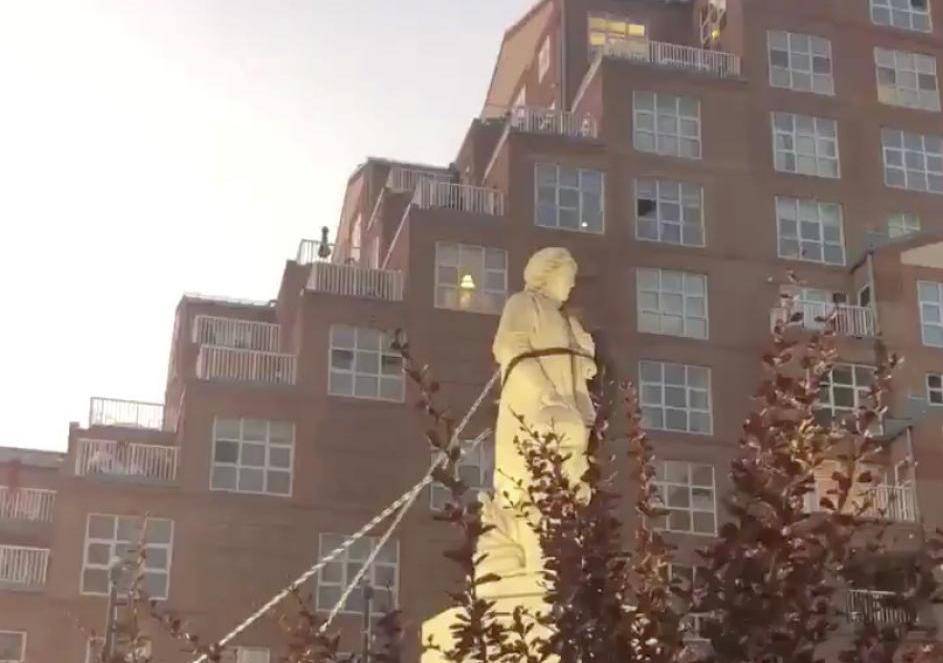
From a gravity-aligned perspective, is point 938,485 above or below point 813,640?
above

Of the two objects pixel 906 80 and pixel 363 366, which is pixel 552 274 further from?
pixel 906 80

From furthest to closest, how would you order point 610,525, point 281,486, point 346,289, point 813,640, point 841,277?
point 841,277 < point 346,289 < point 281,486 < point 610,525 < point 813,640

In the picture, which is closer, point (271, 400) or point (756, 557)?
point (756, 557)

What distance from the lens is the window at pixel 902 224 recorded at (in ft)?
148

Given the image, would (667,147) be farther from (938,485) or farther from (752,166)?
(938,485)

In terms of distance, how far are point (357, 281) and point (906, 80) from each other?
20.5 metres

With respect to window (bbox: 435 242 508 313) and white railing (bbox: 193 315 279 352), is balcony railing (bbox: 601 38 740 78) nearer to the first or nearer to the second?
window (bbox: 435 242 508 313)

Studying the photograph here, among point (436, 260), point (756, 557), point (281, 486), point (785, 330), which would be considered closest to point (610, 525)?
point (756, 557)

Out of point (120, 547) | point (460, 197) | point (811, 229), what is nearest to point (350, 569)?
point (120, 547)

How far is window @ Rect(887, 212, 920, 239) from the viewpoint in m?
45.2

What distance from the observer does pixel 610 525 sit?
4.88m

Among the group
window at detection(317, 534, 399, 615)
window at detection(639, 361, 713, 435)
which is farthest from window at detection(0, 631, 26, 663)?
window at detection(639, 361, 713, 435)

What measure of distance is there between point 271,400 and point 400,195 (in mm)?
10450

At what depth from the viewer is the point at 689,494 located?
40.2 m
